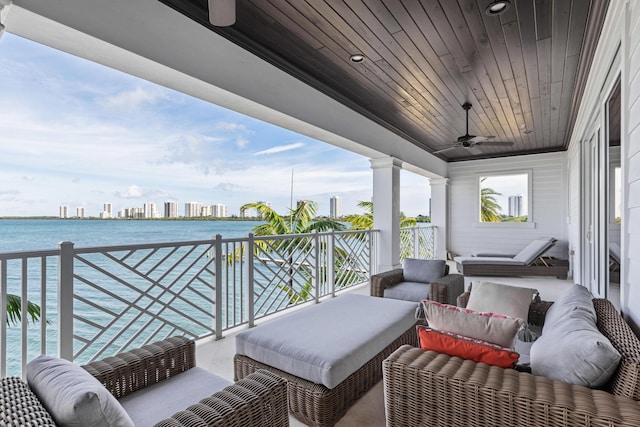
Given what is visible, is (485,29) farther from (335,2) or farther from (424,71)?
(335,2)

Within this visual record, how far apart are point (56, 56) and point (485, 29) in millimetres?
15511

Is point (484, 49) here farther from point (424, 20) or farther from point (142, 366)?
point (142, 366)

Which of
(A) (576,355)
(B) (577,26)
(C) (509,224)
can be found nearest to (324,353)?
(A) (576,355)

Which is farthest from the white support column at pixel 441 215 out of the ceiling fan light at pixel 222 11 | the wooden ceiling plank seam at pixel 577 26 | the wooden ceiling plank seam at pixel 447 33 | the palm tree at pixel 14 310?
the palm tree at pixel 14 310

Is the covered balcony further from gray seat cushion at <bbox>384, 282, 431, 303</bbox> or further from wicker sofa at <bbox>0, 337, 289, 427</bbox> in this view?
gray seat cushion at <bbox>384, 282, 431, 303</bbox>

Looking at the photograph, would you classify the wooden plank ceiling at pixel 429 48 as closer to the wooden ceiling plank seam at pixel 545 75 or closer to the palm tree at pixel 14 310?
the wooden ceiling plank seam at pixel 545 75

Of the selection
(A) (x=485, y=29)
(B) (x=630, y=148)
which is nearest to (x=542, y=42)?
(A) (x=485, y=29)

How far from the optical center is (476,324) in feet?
5.04

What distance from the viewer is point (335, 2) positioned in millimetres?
2365

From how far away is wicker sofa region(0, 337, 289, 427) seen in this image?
2.77 ft

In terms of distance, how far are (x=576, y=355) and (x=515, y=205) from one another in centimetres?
750

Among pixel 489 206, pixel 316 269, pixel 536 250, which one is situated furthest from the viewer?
pixel 489 206

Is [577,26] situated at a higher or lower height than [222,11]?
higher

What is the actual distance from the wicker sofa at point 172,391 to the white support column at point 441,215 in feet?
24.8
